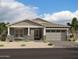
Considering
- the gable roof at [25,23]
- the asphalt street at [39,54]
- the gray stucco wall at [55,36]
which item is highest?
the gable roof at [25,23]

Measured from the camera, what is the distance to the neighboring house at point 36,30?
42.9 meters

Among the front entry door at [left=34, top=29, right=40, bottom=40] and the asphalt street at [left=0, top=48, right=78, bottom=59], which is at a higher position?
the front entry door at [left=34, top=29, right=40, bottom=40]

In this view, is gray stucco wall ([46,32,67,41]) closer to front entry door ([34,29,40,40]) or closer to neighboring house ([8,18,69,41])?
neighboring house ([8,18,69,41])

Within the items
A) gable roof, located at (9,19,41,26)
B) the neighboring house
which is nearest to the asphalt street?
the neighboring house

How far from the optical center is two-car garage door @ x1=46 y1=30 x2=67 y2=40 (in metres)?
43.2

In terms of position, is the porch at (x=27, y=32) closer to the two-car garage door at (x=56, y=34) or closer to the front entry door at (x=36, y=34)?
the front entry door at (x=36, y=34)

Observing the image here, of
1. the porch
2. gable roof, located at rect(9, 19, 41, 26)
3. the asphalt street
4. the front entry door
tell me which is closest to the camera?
the asphalt street

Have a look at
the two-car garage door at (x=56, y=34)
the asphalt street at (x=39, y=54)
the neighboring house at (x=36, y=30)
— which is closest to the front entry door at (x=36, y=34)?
the neighboring house at (x=36, y=30)

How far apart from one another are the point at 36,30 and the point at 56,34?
3.67 m

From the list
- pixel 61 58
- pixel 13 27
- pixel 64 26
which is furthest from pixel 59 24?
pixel 61 58

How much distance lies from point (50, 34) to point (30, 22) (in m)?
4.04

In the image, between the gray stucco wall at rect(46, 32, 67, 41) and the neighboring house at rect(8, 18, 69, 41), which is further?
the gray stucco wall at rect(46, 32, 67, 41)

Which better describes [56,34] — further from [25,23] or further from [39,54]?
[39,54]

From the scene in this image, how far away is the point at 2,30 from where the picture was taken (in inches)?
1907
